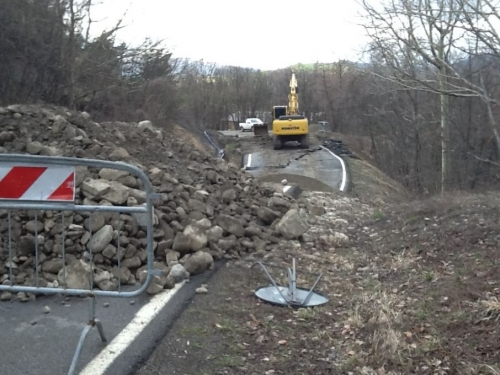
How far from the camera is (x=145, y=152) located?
9352mm

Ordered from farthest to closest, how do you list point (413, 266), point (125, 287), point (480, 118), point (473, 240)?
point (480, 118)
point (473, 240)
point (413, 266)
point (125, 287)

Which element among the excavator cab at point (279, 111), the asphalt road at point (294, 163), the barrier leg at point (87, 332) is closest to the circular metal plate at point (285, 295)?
the barrier leg at point (87, 332)

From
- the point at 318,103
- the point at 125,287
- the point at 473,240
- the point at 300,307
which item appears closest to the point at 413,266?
the point at 473,240

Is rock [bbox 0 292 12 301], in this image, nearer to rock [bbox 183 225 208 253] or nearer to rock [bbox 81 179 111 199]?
rock [bbox 81 179 111 199]

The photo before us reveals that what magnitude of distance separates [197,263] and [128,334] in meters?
1.93

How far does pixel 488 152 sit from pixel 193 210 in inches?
1130

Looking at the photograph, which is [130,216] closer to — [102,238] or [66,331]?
[102,238]

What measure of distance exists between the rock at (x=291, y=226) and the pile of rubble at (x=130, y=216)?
15mm

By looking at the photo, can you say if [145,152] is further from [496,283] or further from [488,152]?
[488,152]

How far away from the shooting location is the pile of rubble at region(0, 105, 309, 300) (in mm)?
6094

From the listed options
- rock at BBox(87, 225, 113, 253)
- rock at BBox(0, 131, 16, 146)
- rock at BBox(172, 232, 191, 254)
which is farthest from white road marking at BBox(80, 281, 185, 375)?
rock at BBox(0, 131, 16, 146)

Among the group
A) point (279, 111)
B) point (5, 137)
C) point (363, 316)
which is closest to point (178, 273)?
point (363, 316)

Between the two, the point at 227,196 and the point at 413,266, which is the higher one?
the point at 227,196

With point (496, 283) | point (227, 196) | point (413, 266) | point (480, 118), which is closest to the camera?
point (496, 283)
